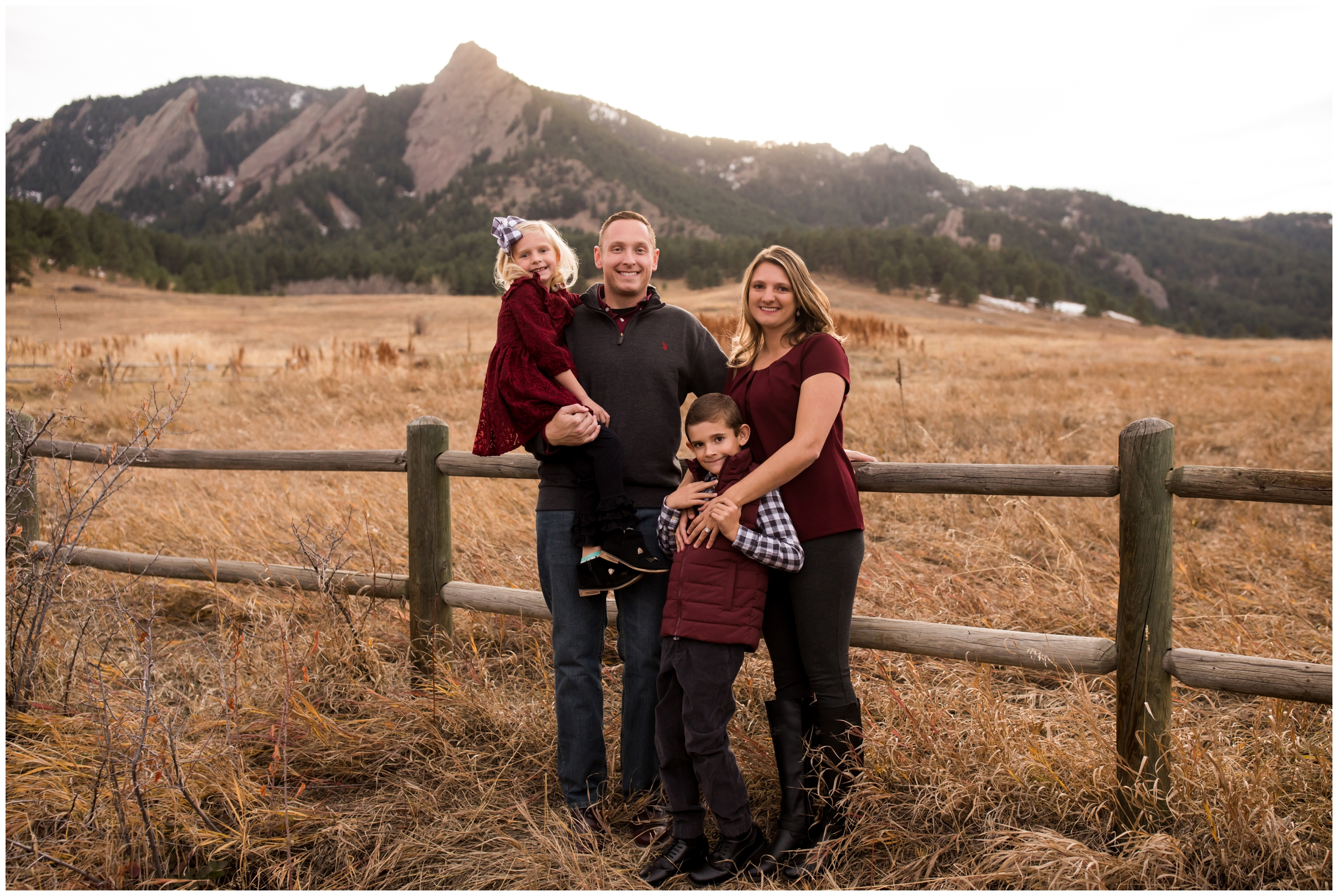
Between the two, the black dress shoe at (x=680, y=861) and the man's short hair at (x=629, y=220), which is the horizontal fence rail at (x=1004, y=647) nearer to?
the black dress shoe at (x=680, y=861)

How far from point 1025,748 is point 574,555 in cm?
175

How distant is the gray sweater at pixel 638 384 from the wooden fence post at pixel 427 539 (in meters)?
1.03

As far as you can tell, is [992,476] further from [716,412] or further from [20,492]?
[20,492]

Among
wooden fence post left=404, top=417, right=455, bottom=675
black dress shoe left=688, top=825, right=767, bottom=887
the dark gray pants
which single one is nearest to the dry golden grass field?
wooden fence post left=404, top=417, right=455, bottom=675

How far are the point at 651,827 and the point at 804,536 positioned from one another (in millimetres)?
1173

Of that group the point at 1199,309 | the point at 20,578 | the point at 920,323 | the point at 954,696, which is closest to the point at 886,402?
the point at 954,696

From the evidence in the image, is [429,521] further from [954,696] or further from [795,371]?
[954,696]

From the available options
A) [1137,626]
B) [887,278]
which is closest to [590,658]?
[1137,626]

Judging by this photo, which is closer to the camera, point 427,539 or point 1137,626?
point 1137,626

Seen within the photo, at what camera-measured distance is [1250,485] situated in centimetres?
245

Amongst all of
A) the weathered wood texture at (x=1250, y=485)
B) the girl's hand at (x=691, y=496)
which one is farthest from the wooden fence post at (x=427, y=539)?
the weathered wood texture at (x=1250, y=485)

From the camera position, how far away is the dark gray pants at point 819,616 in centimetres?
246

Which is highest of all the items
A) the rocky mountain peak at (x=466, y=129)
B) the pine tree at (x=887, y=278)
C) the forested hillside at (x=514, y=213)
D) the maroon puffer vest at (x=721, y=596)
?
the rocky mountain peak at (x=466, y=129)

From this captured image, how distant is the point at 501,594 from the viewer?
11.4 feet
